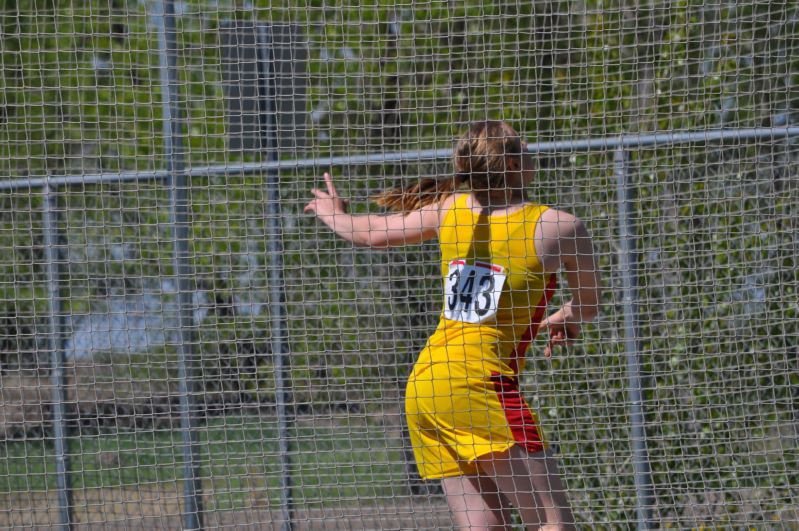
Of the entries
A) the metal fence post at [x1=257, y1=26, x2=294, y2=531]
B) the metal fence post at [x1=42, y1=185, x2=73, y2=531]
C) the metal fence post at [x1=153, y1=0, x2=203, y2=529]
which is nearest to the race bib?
the metal fence post at [x1=257, y1=26, x2=294, y2=531]

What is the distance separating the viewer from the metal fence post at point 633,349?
3.72 metres

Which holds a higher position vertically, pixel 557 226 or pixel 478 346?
pixel 557 226

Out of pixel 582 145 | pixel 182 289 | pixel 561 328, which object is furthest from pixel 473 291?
pixel 182 289

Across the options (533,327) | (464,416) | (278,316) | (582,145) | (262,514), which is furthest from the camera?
(262,514)

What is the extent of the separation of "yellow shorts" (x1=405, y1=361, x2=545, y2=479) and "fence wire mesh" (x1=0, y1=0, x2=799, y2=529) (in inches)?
27.1

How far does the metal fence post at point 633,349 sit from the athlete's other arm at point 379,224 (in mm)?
998

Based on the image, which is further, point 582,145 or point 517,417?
point 582,145

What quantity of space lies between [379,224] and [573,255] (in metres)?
0.70

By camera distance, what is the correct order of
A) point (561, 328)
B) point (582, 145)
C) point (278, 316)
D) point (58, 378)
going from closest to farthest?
point (561, 328)
point (582, 145)
point (278, 316)
point (58, 378)

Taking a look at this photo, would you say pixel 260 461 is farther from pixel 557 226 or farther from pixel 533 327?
pixel 557 226

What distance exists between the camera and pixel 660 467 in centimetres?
394

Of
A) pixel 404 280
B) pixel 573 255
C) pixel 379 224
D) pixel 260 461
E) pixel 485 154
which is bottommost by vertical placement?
pixel 260 461

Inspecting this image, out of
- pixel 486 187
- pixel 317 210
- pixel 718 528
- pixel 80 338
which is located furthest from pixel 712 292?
pixel 80 338

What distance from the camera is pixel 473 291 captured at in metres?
2.94
